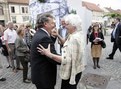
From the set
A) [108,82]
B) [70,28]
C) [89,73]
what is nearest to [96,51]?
[89,73]

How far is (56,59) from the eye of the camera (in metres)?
1.44

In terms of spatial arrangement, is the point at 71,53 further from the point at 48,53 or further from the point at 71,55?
the point at 48,53

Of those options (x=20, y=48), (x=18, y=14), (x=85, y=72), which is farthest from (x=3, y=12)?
(x=85, y=72)

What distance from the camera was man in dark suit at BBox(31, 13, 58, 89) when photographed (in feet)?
4.77

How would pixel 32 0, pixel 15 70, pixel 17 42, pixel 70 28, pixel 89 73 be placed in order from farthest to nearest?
1. pixel 32 0
2. pixel 15 70
3. pixel 89 73
4. pixel 17 42
5. pixel 70 28

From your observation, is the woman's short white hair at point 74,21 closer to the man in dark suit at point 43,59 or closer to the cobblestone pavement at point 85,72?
the man in dark suit at point 43,59

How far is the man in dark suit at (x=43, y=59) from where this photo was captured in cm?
145

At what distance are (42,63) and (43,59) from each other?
64 mm

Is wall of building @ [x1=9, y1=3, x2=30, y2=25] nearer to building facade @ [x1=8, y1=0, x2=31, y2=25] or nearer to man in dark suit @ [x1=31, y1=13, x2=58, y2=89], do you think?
building facade @ [x1=8, y1=0, x2=31, y2=25]

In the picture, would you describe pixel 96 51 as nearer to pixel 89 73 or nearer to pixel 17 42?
pixel 89 73

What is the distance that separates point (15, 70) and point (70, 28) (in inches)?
139

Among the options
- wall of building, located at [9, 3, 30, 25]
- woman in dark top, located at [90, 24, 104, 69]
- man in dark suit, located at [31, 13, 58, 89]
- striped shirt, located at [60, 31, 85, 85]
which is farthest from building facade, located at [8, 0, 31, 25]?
striped shirt, located at [60, 31, 85, 85]

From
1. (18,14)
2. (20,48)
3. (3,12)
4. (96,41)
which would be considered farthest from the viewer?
(18,14)

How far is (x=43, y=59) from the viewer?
4.91 ft
